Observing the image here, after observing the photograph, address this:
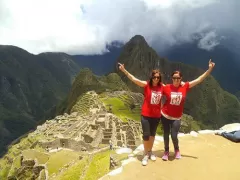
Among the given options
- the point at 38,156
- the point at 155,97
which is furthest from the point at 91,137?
the point at 155,97

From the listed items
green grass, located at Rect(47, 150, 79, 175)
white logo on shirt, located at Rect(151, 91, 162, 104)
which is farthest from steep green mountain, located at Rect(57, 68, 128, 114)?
white logo on shirt, located at Rect(151, 91, 162, 104)

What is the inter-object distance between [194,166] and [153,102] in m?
2.83

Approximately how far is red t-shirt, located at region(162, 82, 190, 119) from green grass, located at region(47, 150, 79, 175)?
58.9 feet

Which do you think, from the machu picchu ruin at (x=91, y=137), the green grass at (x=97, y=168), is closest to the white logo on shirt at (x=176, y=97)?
the green grass at (x=97, y=168)

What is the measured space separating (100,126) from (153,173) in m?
42.3

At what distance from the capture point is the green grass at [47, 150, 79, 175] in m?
28.1

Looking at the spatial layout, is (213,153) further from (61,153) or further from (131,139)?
(131,139)

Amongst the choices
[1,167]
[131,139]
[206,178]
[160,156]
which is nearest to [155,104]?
[160,156]

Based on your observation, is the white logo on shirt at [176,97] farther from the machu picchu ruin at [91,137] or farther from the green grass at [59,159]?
the machu picchu ruin at [91,137]

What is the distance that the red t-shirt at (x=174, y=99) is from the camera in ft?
39.1

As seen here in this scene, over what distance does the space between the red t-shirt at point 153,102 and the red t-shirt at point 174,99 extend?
33cm

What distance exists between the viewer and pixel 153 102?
11.7 metres

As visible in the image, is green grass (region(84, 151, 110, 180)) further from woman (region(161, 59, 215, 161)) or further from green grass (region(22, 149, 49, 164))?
green grass (region(22, 149, 49, 164))

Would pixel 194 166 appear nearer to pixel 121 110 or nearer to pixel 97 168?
pixel 97 168
